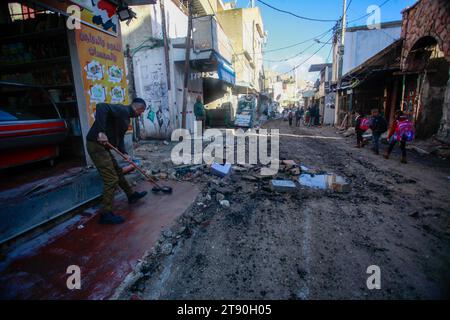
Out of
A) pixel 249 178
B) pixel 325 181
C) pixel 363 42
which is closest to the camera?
pixel 325 181

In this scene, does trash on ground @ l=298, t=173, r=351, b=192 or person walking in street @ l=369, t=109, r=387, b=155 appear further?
person walking in street @ l=369, t=109, r=387, b=155

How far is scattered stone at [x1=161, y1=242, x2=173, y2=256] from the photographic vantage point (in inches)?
104

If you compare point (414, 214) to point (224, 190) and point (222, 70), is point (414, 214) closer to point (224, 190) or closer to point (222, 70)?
point (224, 190)

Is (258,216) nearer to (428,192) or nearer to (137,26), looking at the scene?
(428,192)

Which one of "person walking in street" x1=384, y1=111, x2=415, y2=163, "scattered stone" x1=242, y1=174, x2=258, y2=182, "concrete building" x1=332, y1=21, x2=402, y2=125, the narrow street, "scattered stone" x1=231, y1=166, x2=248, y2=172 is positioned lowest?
the narrow street

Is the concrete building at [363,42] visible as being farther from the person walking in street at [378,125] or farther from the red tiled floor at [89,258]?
the red tiled floor at [89,258]

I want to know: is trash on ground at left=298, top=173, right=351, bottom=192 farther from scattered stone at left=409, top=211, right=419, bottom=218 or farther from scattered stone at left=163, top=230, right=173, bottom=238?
scattered stone at left=163, top=230, right=173, bottom=238

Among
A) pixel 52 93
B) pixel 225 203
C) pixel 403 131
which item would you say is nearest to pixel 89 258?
pixel 225 203

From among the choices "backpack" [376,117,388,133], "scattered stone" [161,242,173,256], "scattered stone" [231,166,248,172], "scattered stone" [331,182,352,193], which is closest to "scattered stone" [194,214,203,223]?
"scattered stone" [161,242,173,256]

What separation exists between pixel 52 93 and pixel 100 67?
1.41 metres

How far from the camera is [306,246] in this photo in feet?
9.04

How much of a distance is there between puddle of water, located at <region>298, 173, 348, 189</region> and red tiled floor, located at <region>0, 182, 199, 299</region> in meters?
2.93

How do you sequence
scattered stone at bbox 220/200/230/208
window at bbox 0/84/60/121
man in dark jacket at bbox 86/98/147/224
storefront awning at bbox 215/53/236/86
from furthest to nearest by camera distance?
storefront awning at bbox 215/53/236/86 → window at bbox 0/84/60/121 → scattered stone at bbox 220/200/230/208 → man in dark jacket at bbox 86/98/147/224

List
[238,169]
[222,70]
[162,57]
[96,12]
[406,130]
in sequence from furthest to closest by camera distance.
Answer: [222,70] → [162,57] → [406,130] → [238,169] → [96,12]
